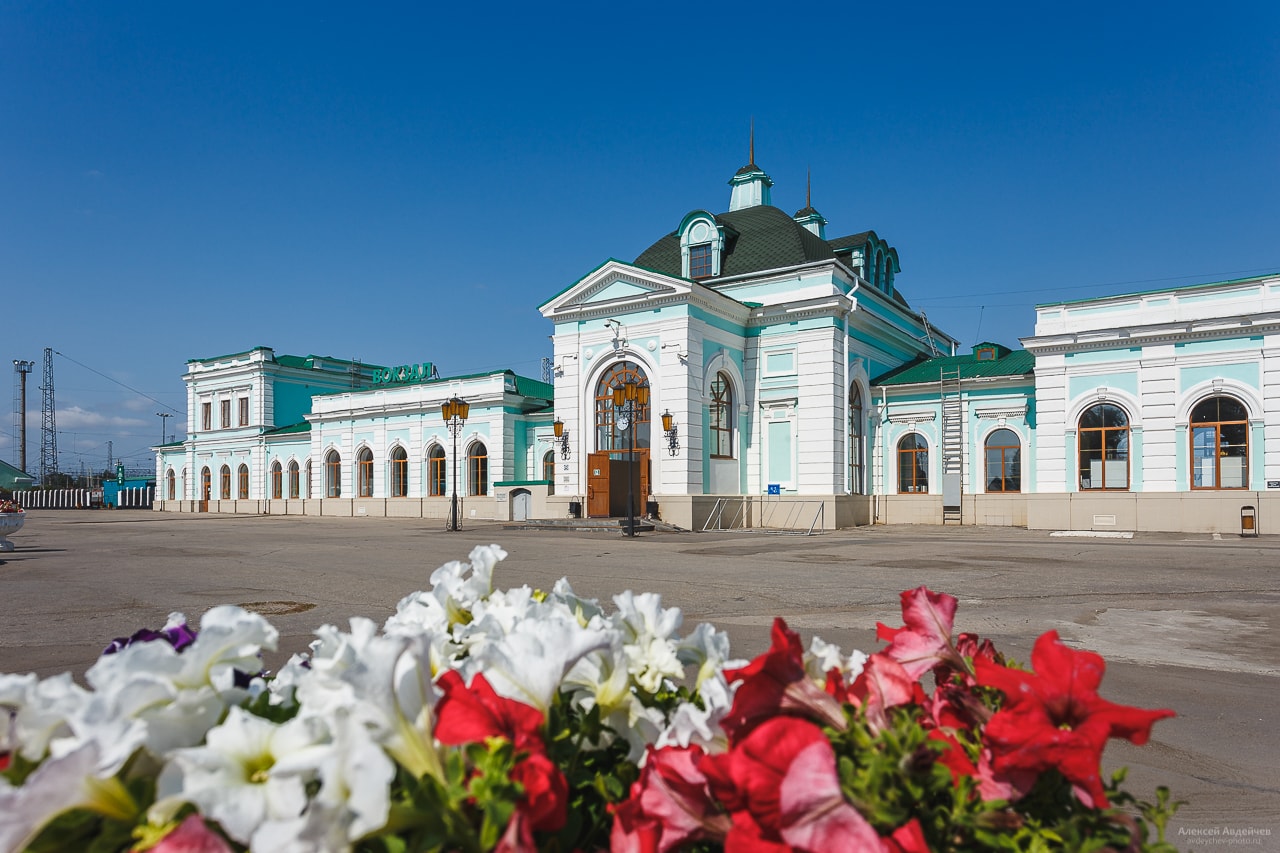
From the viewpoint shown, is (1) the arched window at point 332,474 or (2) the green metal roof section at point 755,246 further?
(1) the arched window at point 332,474

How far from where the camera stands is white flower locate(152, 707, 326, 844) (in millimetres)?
773

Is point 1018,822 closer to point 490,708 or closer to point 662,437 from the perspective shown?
point 490,708

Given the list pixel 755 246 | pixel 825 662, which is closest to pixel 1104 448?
pixel 755 246

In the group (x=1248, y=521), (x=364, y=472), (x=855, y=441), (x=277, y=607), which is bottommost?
(x=1248, y=521)

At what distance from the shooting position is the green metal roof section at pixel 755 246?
29.0 m

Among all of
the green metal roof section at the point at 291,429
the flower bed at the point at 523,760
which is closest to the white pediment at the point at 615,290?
the green metal roof section at the point at 291,429

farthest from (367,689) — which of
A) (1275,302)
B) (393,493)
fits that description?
(393,493)

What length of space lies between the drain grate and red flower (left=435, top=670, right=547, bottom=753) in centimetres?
737

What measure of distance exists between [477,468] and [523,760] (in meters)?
35.3

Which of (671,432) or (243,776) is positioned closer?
(243,776)

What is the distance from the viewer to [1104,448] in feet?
76.3

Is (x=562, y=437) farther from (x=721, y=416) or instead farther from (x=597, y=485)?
(x=721, y=416)

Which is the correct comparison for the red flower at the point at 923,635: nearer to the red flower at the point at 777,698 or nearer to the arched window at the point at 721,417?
the red flower at the point at 777,698

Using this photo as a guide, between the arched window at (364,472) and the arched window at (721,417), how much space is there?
20018 mm
